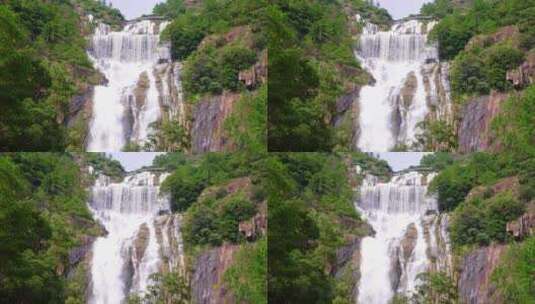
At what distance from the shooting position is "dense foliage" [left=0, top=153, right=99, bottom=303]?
5.92 metres

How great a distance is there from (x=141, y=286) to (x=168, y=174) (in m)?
0.68

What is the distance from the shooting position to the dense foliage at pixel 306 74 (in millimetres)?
6094

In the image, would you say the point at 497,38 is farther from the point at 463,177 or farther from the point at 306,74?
the point at 306,74

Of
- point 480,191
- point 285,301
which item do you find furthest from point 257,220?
point 480,191

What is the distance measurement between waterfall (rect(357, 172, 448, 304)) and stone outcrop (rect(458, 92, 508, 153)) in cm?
30

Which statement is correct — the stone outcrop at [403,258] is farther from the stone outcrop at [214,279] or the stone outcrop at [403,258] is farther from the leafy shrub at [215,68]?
the leafy shrub at [215,68]

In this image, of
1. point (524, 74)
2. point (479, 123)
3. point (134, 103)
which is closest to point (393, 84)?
point (479, 123)

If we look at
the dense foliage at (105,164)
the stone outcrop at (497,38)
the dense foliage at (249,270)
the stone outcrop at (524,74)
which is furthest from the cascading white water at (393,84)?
the dense foliage at (105,164)

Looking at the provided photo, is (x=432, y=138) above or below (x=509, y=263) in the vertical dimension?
above

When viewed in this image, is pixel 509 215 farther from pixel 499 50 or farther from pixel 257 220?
pixel 257 220

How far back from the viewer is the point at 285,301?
6.08 meters

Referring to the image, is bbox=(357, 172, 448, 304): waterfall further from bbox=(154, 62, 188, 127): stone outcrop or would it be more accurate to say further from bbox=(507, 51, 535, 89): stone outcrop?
bbox=(154, 62, 188, 127): stone outcrop

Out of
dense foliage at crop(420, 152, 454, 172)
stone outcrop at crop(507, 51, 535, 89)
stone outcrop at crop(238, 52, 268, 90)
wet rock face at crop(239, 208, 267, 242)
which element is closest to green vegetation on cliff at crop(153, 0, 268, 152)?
stone outcrop at crop(238, 52, 268, 90)

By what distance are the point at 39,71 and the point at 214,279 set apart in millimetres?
1594
